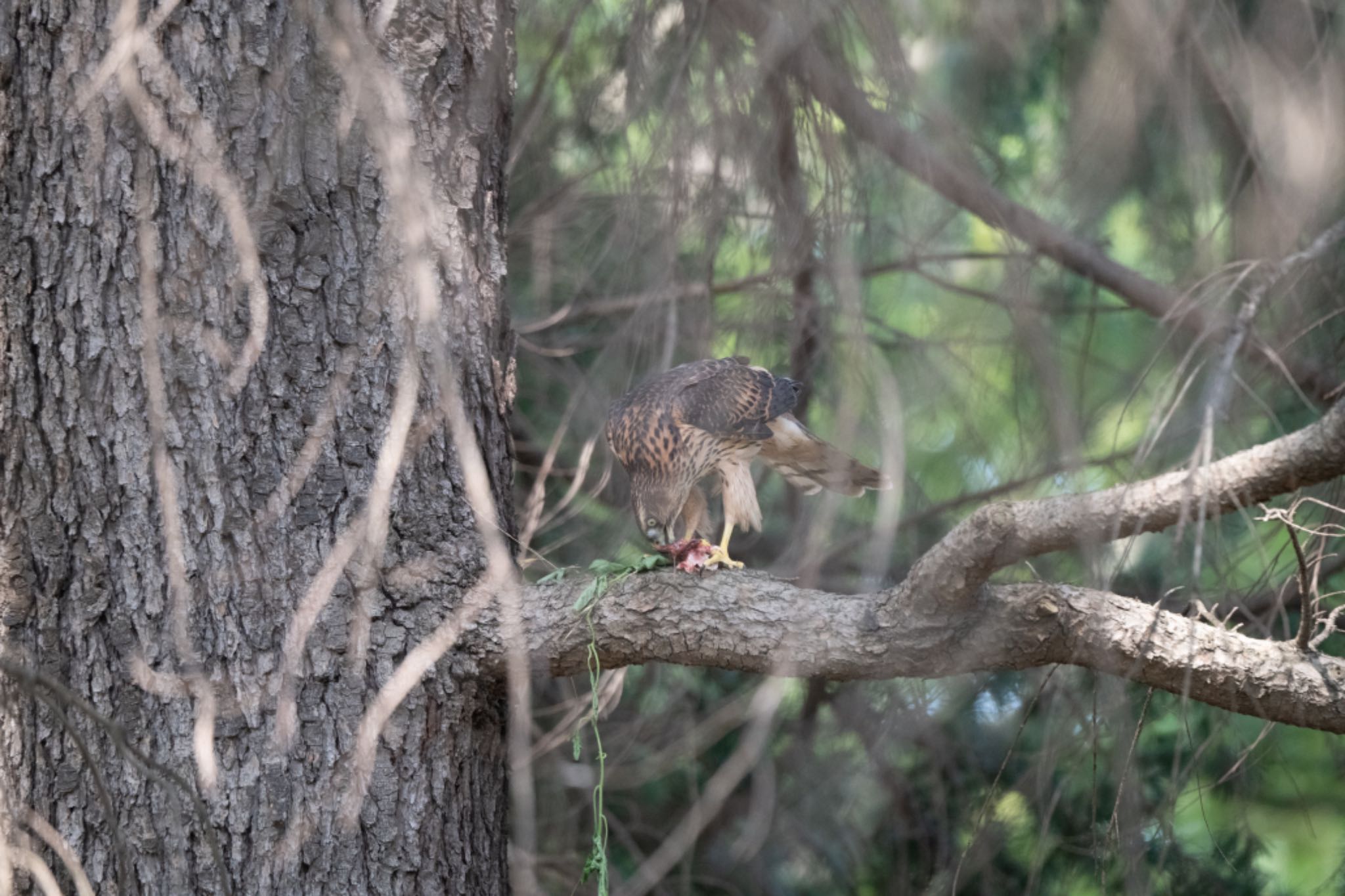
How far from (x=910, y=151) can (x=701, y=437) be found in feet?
3.51

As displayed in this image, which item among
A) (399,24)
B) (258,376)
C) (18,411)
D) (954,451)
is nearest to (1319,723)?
(954,451)

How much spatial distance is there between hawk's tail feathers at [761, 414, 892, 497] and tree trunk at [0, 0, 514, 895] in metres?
1.46

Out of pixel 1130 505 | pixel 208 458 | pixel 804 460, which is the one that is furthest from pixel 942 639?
pixel 804 460

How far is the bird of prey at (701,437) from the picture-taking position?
3162 millimetres

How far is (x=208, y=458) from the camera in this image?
7.25ft

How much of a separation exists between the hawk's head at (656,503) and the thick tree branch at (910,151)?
1067mm

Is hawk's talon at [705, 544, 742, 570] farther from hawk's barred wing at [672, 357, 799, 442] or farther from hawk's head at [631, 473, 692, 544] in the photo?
hawk's barred wing at [672, 357, 799, 442]

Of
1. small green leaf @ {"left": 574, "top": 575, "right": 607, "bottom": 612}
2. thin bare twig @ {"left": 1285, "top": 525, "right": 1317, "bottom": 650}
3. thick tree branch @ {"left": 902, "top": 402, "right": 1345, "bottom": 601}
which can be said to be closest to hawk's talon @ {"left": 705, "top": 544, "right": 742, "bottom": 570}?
small green leaf @ {"left": 574, "top": 575, "right": 607, "bottom": 612}

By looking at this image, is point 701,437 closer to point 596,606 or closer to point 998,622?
point 596,606

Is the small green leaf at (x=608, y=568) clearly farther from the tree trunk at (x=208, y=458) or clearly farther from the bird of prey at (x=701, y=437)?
the bird of prey at (x=701, y=437)

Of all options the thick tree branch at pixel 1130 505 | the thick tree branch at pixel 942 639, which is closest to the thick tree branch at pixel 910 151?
the thick tree branch at pixel 1130 505

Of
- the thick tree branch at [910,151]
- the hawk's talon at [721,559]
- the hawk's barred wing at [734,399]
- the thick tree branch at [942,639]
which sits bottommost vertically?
the thick tree branch at [942,639]

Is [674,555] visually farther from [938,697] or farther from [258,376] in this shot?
[938,697]

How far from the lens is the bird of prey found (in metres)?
3.16
